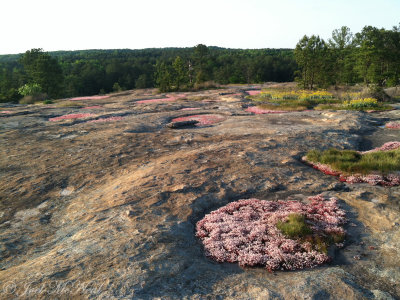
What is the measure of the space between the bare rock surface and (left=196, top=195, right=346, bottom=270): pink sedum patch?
0.27m

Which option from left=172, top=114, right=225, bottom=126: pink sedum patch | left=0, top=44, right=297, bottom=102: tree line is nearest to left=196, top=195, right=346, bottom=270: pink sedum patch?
left=172, top=114, right=225, bottom=126: pink sedum patch

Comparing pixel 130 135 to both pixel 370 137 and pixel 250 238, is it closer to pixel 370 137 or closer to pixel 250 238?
pixel 250 238

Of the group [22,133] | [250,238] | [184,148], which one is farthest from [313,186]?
[22,133]

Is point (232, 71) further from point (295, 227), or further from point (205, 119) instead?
point (295, 227)

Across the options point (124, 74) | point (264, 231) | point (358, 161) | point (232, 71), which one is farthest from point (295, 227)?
point (124, 74)

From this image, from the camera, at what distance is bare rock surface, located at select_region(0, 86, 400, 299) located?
4395mm

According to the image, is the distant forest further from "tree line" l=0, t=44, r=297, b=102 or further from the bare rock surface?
the bare rock surface

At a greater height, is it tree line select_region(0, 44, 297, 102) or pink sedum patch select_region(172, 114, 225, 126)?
tree line select_region(0, 44, 297, 102)

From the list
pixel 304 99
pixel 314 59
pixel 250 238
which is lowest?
pixel 250 238

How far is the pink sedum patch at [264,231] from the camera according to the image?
5.36 m

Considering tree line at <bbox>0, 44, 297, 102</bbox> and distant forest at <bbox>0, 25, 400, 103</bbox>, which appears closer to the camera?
distant forest at <bbox>0, 25, 400, 103</bbox>

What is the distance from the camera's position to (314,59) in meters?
44.6

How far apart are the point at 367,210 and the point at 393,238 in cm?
140

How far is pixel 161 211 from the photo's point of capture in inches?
286
